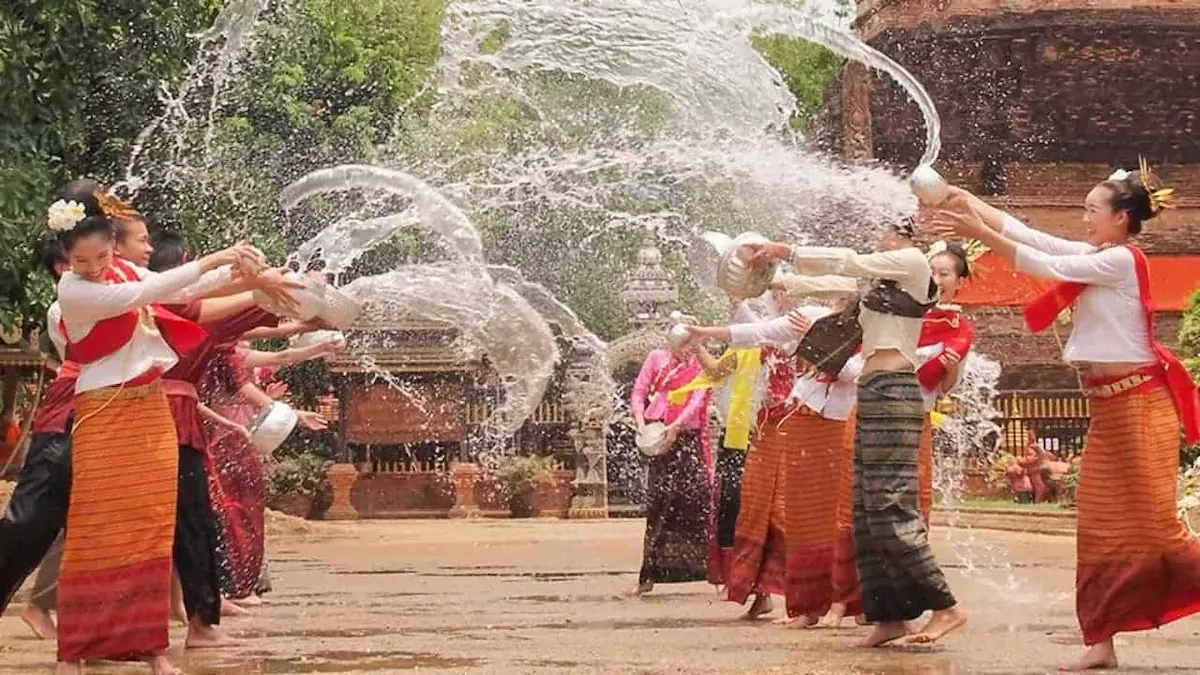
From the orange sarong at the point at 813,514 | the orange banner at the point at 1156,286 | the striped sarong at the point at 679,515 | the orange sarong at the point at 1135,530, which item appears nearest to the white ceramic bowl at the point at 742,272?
the orange sarong at the point at 813,514

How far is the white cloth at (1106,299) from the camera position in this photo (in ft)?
24.7

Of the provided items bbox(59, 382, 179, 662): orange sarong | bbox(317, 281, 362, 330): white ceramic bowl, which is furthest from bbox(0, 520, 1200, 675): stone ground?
bbox(317, 281, 362, 330): white ceramic bowl

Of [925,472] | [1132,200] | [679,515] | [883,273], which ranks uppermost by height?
[1132,200]

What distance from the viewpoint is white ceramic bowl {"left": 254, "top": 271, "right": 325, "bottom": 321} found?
755cm

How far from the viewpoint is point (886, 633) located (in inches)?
321

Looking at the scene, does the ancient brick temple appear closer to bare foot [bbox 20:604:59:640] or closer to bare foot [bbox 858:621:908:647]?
bare foot [bbox 20:604:59:640]

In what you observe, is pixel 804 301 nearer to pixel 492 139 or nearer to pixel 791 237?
pixel 791 237

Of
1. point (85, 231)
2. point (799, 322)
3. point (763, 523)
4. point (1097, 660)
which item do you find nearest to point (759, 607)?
point (763, 523)

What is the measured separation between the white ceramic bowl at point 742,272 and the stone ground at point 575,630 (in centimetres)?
133

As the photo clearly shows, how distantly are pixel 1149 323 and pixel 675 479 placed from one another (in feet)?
14.7

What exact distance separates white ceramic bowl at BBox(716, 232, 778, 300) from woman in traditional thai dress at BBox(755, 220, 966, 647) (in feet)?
0.50

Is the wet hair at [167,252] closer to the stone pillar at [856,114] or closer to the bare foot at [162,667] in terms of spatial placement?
the bare foot at [162,667]

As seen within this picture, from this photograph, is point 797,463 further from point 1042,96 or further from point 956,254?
point 1042,96

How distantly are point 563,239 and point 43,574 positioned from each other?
14.5m
